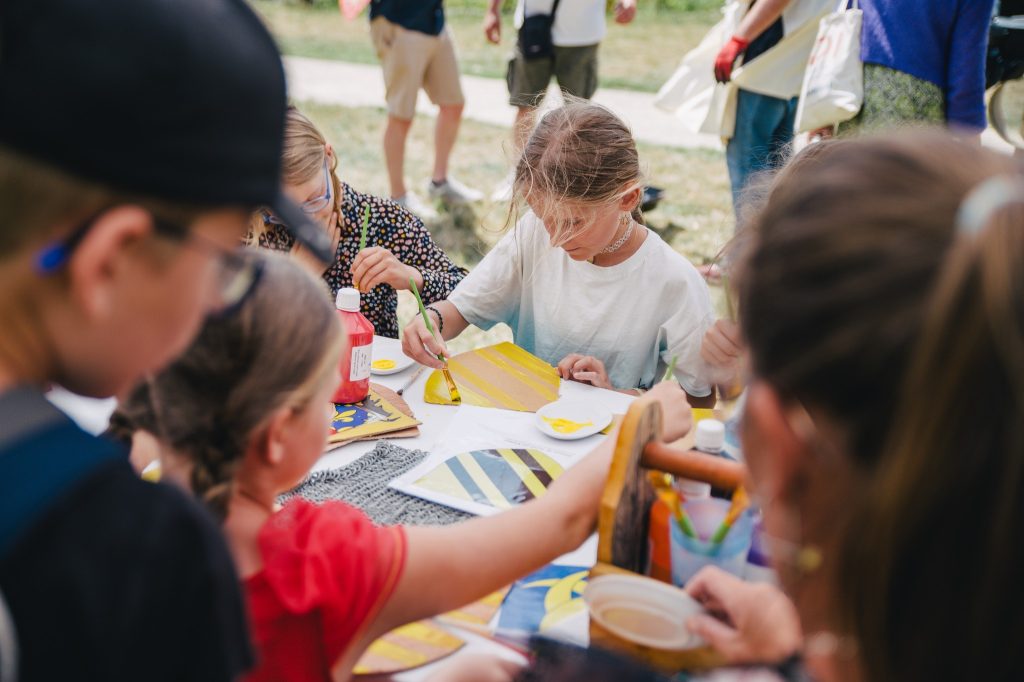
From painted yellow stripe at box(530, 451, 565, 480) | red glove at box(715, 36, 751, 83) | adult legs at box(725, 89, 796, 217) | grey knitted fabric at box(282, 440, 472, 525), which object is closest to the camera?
grey knitted fabric at box(282, 440, 472, 525)

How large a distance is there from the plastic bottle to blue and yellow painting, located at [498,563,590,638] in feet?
2.24

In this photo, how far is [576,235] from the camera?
7.06 ft

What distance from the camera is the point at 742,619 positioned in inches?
41.3

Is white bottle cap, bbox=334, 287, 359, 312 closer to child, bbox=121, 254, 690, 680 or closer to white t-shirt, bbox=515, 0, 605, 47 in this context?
child, bbox=121, 254, 690, 680

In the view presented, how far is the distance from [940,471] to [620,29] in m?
11.2

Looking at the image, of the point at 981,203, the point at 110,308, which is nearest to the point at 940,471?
the point at 981,203

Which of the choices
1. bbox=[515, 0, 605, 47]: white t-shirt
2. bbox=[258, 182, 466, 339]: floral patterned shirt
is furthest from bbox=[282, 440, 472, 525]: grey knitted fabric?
bbox=[515, 0, 605, 47]: white t-shirt

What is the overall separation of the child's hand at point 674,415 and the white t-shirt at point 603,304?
70 centimetres

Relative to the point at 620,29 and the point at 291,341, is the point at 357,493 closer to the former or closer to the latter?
the point at 291,341

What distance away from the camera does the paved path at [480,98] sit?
6910 millimetres

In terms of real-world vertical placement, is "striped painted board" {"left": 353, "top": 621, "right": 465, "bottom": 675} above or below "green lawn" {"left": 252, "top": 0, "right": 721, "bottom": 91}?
below

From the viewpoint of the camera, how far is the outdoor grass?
491 centimetres

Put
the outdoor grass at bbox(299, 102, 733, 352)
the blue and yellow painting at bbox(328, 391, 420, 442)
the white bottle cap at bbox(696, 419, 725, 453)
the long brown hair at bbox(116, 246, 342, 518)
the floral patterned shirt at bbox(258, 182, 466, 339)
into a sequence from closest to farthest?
the long brown hair at bbox(116, 246, 342, 518)
the white bottle cap at bbox(696, 419, 725, 453)
the blue and yellow painting at bbox(328, 391, 420, 442)
the floral patterned shirt at bbox(258, 182, 466, 339)
the outdoor grass at bbox(299, 102, 733, 352)

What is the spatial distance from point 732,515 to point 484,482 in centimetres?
56
